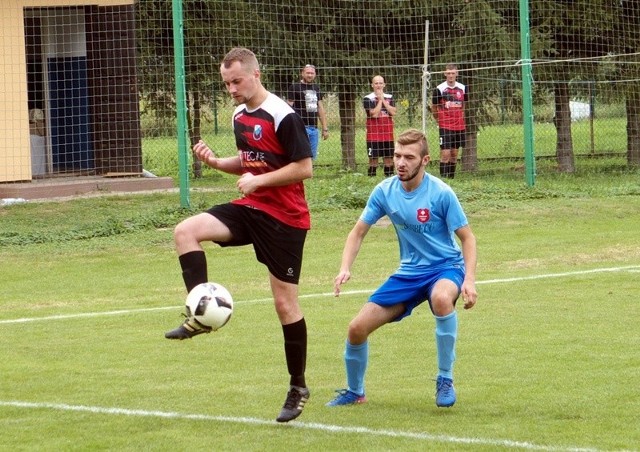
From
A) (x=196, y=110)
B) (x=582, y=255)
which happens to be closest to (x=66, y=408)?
(x=582, y=255)

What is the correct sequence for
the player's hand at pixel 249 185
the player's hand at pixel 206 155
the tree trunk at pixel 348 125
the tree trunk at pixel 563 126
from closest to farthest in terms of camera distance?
the player's hand at pixel 249 185, the player's hand at pixel 206 155, the tree trunk at pixel 348 125, the tree trunk at pixel 563 126

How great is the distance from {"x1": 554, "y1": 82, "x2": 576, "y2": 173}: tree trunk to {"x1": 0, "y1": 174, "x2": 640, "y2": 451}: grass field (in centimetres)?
700

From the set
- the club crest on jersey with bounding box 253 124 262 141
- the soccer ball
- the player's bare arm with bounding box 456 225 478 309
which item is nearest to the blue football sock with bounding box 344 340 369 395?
the player's bare arm with bounding box 456 225 478 309

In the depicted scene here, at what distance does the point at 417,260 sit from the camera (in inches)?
291

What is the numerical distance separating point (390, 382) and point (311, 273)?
5.62 metres

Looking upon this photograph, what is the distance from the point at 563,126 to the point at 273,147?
18.4 m

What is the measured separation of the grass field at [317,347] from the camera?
21.8 ft

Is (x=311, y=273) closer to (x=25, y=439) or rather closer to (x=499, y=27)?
(x=25, y=439)

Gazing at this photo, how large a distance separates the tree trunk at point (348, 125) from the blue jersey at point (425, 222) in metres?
16.3

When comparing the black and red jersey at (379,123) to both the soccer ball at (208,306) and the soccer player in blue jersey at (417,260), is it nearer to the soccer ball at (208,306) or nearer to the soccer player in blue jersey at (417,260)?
the soccer player in blue jersey at (417,260)

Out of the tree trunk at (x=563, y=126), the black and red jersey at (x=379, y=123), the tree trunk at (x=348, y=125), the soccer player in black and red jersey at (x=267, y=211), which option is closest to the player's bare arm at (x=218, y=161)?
the soccer player in black and red jersey at (x=267, y=211)

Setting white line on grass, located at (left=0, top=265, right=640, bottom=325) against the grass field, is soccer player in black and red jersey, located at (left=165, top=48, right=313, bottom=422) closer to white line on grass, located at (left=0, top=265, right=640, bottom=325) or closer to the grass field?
the grass field

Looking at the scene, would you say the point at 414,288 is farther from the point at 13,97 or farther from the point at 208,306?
the point at 13,97

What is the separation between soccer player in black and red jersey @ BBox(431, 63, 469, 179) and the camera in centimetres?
2066
